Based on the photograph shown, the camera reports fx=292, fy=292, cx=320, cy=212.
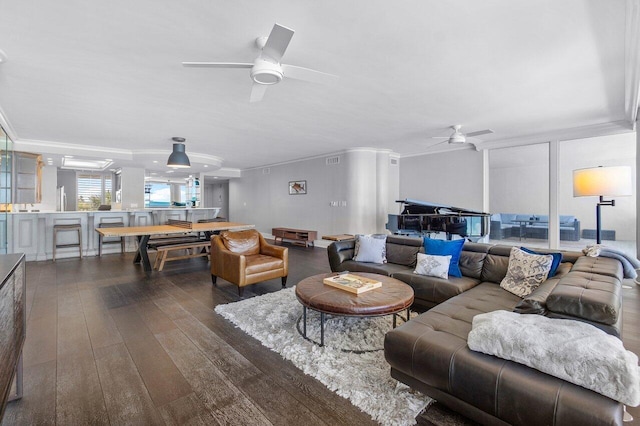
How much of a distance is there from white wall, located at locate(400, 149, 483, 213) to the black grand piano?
55.1 inches

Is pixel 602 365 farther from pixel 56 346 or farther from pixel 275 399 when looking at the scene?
pixel 56 346

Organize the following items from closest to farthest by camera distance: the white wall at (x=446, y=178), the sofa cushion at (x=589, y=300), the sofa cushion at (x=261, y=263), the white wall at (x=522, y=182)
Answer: the sofa cushion at (x=589, y=300)
the sofa cushion at (x=261, y=263)
the white wall at (x=446, y=178)
the white wall at (x=522, y=182)

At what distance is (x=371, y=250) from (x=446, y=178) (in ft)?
A: 15.3

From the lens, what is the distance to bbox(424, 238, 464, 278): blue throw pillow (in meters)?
3.15

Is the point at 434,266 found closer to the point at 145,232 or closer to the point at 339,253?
the point at 339,253

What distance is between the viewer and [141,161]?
756 cm

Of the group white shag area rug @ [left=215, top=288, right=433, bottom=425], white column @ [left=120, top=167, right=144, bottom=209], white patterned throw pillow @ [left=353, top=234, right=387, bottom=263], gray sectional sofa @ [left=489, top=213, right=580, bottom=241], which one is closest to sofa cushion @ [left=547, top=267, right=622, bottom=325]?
white shag area rug @ [left=215, top=288, right=433, bottom=425]

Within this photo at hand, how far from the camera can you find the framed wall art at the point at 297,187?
8.53 m

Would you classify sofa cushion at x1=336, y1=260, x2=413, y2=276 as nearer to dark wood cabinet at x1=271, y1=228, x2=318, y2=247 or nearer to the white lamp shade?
the white lamp shade

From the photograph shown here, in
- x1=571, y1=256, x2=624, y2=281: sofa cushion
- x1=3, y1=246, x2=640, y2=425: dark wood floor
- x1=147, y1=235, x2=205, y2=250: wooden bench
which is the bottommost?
x1=3, y1=246, x2=640, y2=425: dark wood floor

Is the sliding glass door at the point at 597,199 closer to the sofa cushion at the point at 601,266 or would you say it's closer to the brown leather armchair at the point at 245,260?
the sofa cushion at the point at 601,266

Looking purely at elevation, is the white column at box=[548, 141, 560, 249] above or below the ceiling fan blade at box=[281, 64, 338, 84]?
below

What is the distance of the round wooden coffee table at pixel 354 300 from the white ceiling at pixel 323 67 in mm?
2123

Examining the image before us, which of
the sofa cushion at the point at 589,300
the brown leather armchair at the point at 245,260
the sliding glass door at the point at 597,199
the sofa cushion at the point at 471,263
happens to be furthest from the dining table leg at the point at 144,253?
the sliding glass door at the point at 597,199
